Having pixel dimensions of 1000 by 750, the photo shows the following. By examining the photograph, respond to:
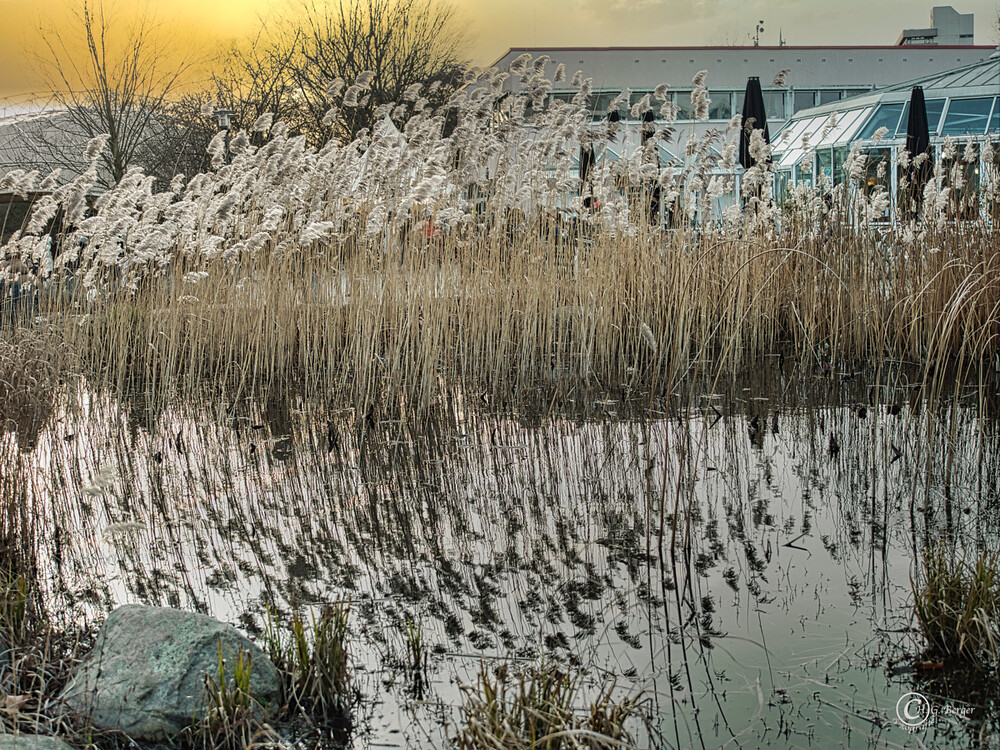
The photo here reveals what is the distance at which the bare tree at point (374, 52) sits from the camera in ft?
62.8

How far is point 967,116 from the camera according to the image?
1434 cm

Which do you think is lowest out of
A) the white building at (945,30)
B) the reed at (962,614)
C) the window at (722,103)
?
the reed at (962,614)

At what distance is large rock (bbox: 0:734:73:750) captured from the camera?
140cm

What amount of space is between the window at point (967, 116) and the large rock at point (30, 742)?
1577cm

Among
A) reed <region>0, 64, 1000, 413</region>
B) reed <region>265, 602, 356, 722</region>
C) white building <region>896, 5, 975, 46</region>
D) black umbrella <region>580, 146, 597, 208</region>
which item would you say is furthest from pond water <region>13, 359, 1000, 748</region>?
white building <region>896, 5, 975, 46</region>

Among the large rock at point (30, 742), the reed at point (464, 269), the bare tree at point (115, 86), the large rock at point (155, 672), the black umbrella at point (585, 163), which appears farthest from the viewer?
the bare tree at point (115, 86)

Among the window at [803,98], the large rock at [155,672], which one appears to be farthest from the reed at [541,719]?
the window at [803,98]

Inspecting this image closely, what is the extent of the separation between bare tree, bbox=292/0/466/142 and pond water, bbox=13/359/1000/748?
16.6 m

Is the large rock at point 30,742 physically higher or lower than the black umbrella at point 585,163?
lower

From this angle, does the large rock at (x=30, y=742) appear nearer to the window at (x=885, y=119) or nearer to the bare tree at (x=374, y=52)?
the window at (x=885, y=119)

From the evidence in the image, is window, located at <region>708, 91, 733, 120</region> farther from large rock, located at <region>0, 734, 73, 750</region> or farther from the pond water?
large rock, located at <region>0, 734, 73, 750</region>

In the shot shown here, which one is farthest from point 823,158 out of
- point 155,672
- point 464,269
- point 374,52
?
point 155,672

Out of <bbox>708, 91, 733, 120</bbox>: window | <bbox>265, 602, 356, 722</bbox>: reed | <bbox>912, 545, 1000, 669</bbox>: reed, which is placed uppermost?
<bbox>708, 91, 733, 120</bbox>: window

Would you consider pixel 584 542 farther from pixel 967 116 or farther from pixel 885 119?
pixel 885 119
